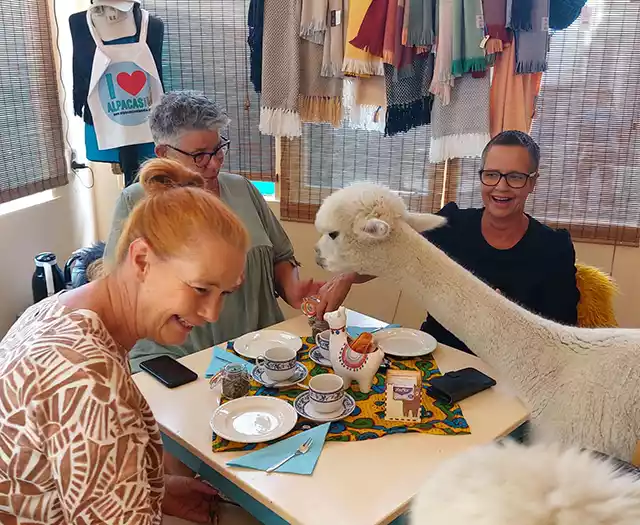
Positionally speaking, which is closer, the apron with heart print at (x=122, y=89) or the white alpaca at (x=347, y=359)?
the white alpaca at (x=347, y=359)

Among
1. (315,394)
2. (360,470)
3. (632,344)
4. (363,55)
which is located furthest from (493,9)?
(360,470)

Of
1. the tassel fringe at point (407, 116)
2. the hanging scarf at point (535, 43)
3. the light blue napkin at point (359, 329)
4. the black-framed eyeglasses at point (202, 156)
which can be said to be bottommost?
the light blue napkin at point (359, 329)

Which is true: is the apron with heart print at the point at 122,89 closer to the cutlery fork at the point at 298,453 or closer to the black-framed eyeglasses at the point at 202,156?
the black-framed eyeglasses at the point at 202,156

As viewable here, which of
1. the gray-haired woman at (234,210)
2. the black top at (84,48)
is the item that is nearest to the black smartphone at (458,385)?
the gray-haired woman at (234,210)

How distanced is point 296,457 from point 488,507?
0.86 meters

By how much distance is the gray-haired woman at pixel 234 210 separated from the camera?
1888mm

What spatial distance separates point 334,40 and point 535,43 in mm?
811

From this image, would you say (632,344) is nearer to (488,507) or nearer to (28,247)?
(488,507)

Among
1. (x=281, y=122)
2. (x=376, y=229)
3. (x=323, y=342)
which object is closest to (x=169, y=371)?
(x=323, y=342)

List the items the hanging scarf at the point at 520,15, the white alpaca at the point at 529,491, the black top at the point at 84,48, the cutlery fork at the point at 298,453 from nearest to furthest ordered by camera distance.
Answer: the white alpaca at the point at 529,491, the cutlery fork at the point at 298,453, the hanging scarf at the point at 520,15, the black top at the point at 84,48

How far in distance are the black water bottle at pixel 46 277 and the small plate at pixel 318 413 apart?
78.5 inches

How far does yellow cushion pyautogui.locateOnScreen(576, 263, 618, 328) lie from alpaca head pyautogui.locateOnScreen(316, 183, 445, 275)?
591 mm

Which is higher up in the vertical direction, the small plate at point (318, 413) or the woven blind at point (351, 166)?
the woven blind at point (351, 166)

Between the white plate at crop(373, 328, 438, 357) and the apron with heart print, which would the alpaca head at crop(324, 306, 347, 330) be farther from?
the apron with heart print
